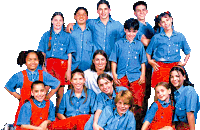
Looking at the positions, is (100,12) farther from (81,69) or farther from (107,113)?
(107,113)

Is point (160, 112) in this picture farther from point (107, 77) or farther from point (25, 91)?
point (25, 91)

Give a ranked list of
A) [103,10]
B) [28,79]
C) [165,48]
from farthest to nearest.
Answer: [103,10] → [165,48] → [28,79]

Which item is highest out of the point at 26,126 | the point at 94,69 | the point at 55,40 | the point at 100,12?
the point at 100,12

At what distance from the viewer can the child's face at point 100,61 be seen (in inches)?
308

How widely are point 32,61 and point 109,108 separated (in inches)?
60.4

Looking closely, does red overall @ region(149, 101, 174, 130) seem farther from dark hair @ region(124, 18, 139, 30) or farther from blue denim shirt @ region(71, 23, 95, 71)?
blue denim shirt @ region(71, 23, 95, 71)

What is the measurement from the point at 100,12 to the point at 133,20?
0.71 meters

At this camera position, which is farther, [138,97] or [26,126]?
[138,97]

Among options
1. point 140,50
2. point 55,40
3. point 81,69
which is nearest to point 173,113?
point 140,50

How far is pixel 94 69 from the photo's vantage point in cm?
795

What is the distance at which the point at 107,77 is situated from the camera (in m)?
7.31

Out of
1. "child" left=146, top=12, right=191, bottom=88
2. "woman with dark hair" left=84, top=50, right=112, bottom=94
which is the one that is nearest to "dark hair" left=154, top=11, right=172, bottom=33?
"child" left=146, top=12, right=191, bottom=88

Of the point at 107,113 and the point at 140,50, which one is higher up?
the point at 140,50

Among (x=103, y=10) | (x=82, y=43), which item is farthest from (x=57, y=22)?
(x=103, y=10)
